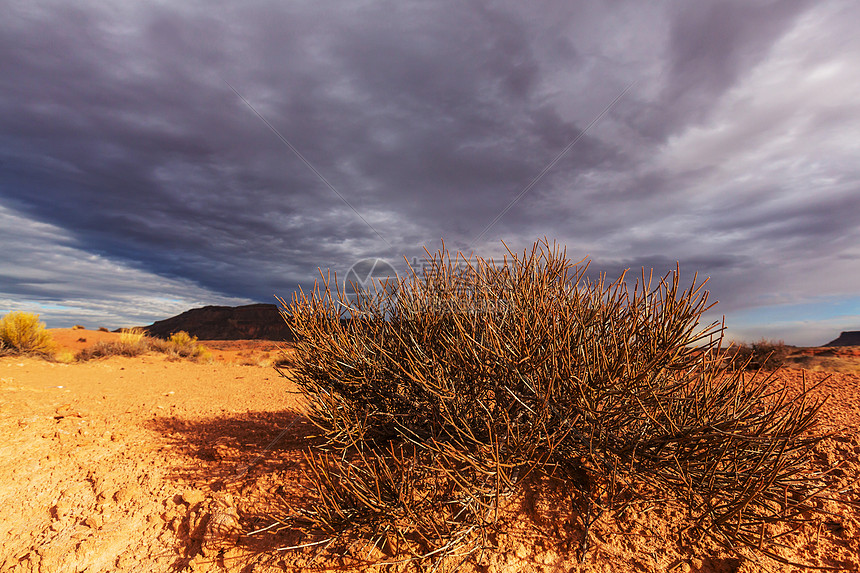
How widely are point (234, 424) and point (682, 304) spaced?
258 inches

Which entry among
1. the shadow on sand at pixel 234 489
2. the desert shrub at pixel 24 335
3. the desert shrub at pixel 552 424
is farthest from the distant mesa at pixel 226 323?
the desert shrub at pixel 552 424

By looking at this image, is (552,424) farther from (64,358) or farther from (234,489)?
(64,358)

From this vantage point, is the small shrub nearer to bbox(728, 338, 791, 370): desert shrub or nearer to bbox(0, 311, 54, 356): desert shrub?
bbox(0, 311, 54, 356): desert shrub

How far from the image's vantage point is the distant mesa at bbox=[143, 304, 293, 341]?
4841cm

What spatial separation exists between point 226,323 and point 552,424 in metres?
54.4

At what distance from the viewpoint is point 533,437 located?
3.39 metres

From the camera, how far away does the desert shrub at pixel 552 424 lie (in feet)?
10.5

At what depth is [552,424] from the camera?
352cm

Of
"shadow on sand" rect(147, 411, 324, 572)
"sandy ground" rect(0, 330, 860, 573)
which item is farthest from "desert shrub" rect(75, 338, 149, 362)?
"shadow on sand" rect(147, 411, 324, 572)

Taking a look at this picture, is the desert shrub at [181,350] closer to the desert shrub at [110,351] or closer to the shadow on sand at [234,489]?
the desert shrub at [110,351]

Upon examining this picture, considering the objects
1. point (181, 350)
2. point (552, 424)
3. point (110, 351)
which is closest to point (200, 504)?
point (552, 424)

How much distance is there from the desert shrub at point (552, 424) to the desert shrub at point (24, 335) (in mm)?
16348

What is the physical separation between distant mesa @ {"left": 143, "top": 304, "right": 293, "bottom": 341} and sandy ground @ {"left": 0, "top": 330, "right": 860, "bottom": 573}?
133 feet

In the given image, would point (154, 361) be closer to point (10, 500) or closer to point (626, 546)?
point (10, 500)
